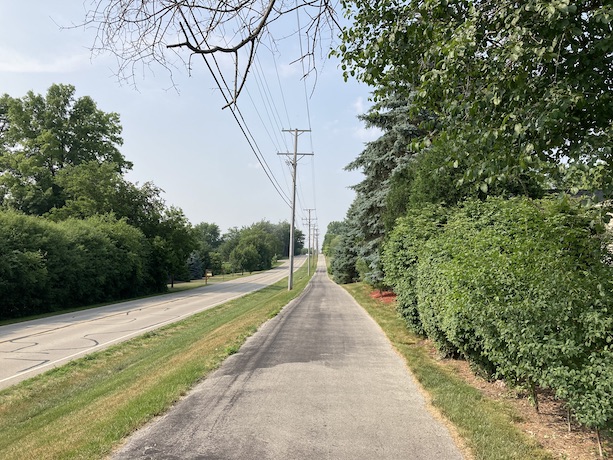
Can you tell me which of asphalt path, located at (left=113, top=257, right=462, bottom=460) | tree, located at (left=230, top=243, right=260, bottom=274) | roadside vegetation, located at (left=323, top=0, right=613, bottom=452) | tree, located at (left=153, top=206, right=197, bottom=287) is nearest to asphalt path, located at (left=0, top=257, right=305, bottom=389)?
asphalt path, located at (left=113, top=257, right=462, bottom=460)

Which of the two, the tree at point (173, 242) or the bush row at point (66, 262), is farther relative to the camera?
the tree at point (173, 242)

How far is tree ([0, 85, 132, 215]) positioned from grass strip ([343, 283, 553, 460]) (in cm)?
4166

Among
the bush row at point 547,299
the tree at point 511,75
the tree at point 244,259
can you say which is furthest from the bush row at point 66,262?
the tree at point 244,259

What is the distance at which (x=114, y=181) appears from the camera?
136 ft

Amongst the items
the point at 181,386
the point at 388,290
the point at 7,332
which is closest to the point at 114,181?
the point at 7,332

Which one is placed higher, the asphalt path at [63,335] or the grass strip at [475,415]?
the grass strip at [475,415]

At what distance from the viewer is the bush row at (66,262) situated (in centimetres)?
2238

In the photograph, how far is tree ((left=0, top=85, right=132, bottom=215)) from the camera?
129 feet

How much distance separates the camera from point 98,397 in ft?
25.0

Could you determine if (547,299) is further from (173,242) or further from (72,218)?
(173,242)

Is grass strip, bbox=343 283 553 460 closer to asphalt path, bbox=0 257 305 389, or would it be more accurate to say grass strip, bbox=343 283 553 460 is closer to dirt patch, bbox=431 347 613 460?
dirt patch, bbox=431 347 613 460

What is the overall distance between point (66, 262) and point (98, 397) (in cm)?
2295

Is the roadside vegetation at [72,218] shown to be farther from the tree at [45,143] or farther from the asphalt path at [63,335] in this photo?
the asphalt path at [63,335]

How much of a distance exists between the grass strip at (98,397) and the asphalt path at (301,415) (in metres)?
0.31
